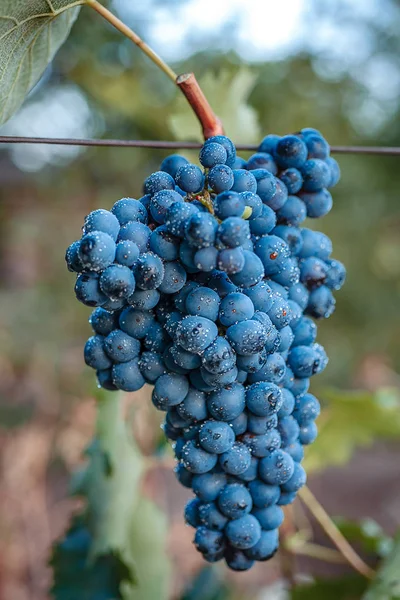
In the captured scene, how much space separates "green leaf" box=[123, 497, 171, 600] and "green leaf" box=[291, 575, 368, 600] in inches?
10.8

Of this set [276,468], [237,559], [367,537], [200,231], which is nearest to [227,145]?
[200,231]

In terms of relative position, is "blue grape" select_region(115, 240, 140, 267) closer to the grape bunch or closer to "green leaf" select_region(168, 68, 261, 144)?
the grape bunch

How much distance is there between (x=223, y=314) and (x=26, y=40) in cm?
42

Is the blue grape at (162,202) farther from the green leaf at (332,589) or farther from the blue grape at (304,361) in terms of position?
the green leaf at (332,589)

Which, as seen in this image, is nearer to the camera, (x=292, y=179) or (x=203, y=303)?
(x=203, y=303)

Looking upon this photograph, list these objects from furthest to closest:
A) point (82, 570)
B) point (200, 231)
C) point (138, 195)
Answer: point (138, 195) → point (82, 570) → point (200, 231)

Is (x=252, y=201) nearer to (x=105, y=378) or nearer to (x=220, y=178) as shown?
(x=220, y=178)

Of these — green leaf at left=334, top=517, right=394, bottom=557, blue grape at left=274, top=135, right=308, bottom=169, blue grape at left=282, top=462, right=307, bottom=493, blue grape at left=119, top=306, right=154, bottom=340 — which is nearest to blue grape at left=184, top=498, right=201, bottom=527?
blue grape at left=282, top=462, right=307, bottom=493

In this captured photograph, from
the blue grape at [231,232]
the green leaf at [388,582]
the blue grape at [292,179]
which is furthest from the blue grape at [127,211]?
the green leaf at [388,582]

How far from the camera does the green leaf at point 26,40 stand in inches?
24.4

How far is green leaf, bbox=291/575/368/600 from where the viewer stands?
1.03m

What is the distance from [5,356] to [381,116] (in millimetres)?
2735

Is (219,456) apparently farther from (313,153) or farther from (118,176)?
(118,176)

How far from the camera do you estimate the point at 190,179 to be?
55 centimetres
